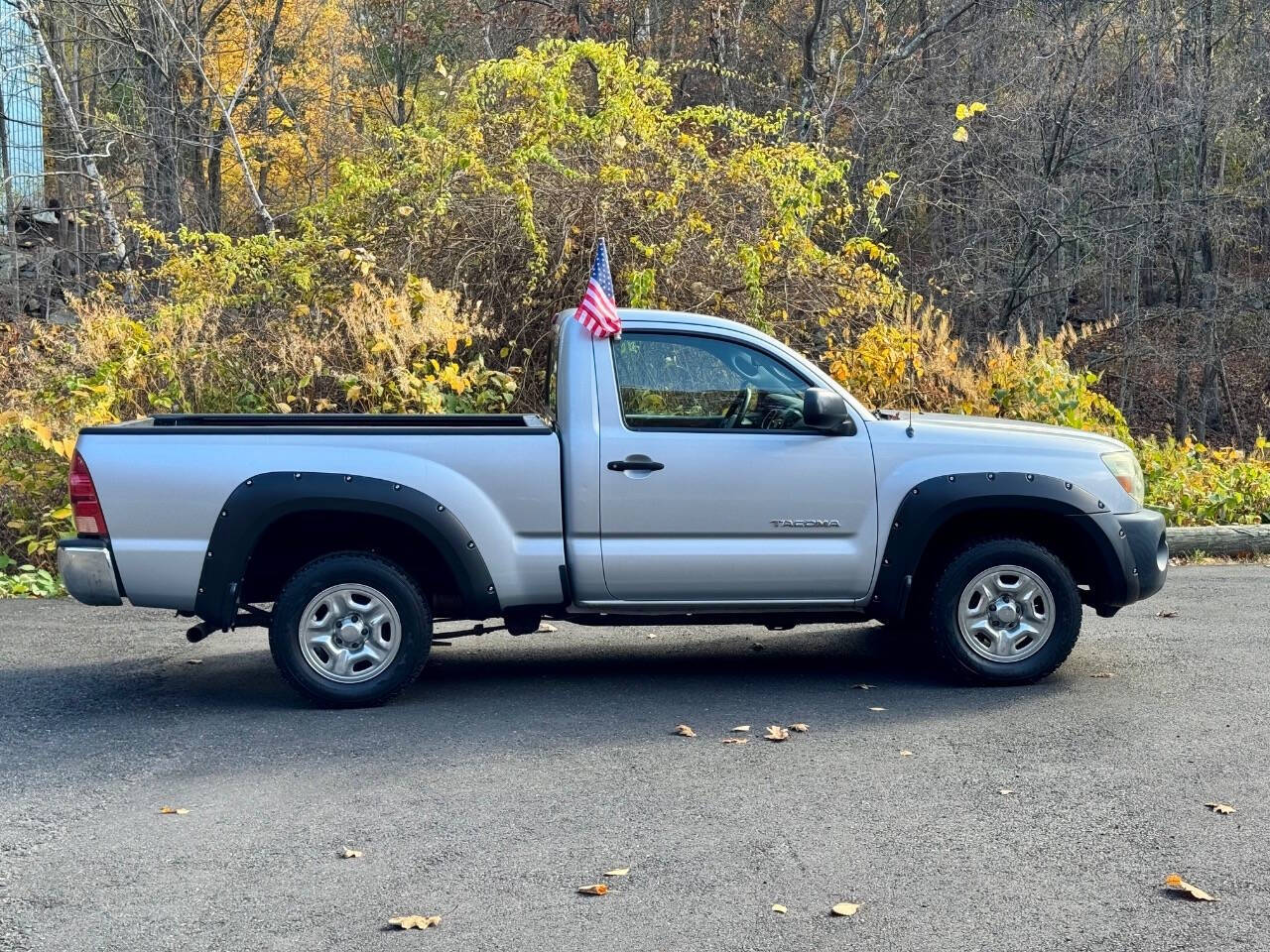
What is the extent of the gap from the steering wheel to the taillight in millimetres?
3046

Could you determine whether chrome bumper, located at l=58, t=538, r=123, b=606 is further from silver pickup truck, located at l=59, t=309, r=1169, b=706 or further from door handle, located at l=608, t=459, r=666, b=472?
door handle, located at l=608, t=459, r=666, b=472

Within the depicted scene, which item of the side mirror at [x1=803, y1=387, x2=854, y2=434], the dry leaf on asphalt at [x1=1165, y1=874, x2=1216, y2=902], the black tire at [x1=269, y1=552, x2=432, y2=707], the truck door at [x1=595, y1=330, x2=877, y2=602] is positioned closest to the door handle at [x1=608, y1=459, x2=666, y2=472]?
the truck door at [x1=595, y1=330, x2=877, y2=602]

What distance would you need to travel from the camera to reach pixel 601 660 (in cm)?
808

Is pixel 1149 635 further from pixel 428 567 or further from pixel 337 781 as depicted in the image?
pixel 337 781

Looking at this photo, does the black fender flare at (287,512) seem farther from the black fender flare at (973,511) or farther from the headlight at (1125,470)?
the headlight at (1125,470)

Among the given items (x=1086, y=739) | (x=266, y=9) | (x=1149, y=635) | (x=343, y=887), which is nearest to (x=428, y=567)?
(x=343, y=887)

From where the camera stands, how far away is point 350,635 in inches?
269

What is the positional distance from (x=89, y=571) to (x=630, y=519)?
2.58 metres

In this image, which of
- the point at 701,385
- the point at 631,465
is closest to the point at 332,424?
the point at 631,465

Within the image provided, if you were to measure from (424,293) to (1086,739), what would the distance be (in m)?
7.45

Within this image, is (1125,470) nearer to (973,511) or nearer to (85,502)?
(973,511)

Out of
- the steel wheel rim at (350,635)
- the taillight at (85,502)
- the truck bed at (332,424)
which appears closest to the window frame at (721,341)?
the truck bed at (332,424)

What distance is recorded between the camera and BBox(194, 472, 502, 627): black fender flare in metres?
6.65

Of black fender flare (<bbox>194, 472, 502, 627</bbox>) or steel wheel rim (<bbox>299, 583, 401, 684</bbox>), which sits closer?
black fender flare (<bbox>194, 472, 502, 627</bbox>)
